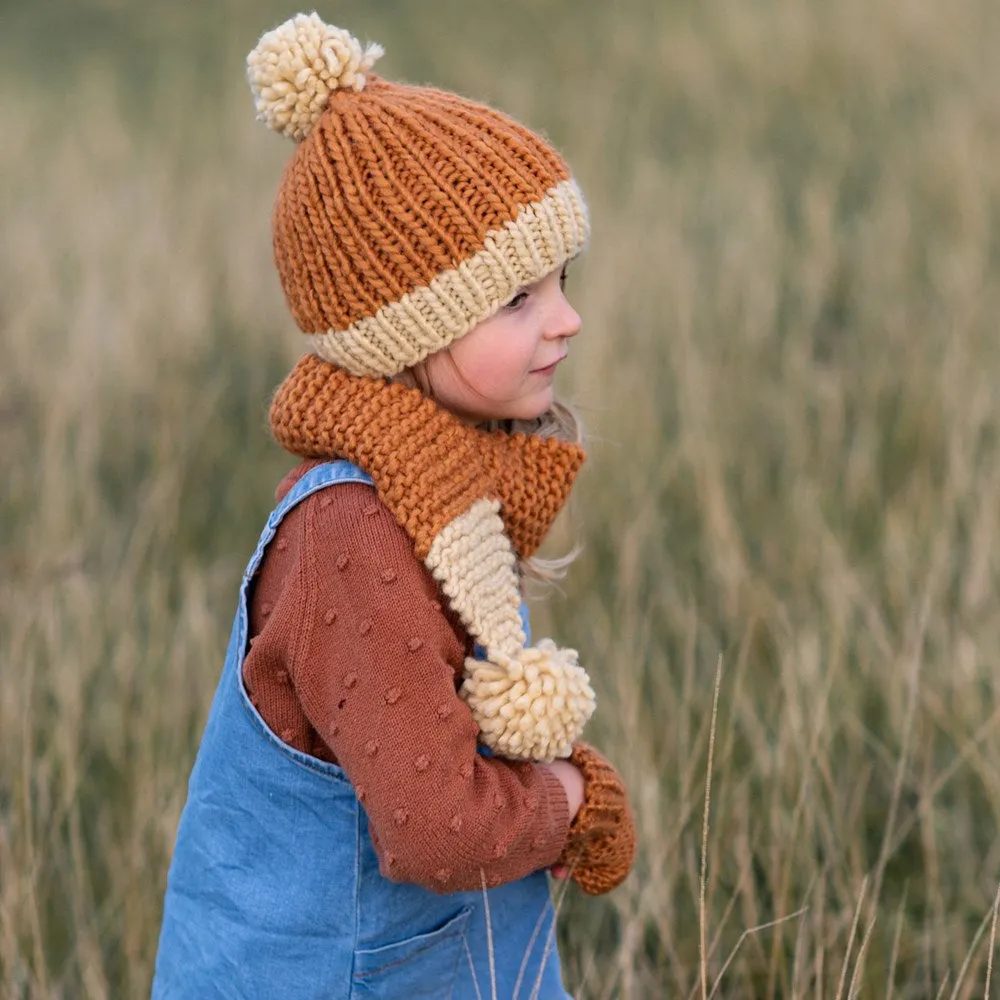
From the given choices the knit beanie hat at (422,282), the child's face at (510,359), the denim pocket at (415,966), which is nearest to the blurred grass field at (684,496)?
the denim pocket at (415,966)

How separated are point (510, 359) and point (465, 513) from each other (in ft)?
0.70

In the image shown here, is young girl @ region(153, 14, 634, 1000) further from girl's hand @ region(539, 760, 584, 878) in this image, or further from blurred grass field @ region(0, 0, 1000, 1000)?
blurred grass field @ region(0, 0, 1000, 1000)

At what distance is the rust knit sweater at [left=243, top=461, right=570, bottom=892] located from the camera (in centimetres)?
153

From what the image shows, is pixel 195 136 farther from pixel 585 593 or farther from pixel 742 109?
pixel 585 593

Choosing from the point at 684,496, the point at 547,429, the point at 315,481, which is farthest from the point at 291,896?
the point at 684,496

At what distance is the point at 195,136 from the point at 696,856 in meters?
5.36

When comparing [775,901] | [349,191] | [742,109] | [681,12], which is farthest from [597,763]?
[681,12]

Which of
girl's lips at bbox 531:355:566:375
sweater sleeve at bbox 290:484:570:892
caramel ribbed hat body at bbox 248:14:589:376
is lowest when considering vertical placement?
sweater sleeve at bbox 290:484:570:892

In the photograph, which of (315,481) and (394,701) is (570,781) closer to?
(394,701)

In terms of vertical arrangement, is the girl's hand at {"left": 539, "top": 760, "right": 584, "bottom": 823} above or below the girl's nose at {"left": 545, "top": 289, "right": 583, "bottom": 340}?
below

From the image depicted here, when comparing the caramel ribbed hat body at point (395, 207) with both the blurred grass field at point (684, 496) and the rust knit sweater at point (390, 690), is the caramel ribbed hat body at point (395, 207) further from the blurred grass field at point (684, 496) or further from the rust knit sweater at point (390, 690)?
the blurred grass field at point (684, 496)

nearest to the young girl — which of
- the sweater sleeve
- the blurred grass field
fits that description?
the sweater sleeve

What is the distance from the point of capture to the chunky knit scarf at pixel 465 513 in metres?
1.62

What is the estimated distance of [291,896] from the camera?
1715mm
